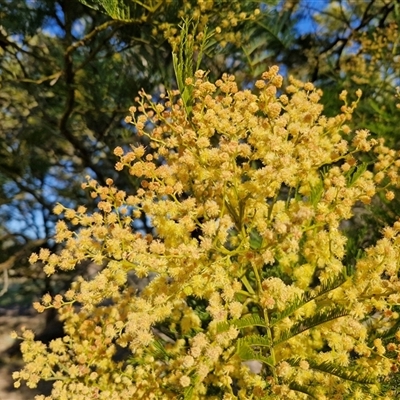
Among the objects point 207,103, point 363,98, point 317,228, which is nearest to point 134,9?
point 207,103

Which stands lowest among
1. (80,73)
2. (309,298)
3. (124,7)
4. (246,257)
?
(309,298)

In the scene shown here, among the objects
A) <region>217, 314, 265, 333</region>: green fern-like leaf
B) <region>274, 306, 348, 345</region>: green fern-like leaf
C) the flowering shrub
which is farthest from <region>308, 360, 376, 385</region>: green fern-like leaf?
<region>217, 314, 265, 333</region>: green fern-like leaf

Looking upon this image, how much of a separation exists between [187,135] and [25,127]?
11.3 ft

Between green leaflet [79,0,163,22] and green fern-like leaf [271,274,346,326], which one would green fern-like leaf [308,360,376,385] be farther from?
green leaflet [79,0,163,22]

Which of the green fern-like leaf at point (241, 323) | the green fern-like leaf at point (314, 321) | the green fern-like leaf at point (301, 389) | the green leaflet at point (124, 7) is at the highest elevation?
the green leaflet at point (124, 7)

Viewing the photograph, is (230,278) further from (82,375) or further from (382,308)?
(82,375)

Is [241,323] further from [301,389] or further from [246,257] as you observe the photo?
[301,389]

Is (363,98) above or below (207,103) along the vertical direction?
above

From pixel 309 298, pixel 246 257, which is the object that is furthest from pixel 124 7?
pixel 309 298

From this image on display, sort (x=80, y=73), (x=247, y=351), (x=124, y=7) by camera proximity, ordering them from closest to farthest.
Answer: (x=247, y=351) < (x=124, y=7) < (x=80, y=73)

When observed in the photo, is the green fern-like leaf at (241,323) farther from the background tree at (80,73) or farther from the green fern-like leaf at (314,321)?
the background tree at (80,73)

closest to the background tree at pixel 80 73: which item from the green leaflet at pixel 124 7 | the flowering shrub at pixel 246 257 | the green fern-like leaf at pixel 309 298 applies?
the green leaflet at pixel 124 7

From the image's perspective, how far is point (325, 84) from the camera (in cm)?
492

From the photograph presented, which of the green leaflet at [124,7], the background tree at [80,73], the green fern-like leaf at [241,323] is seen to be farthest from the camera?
the background tree at [80,73]
